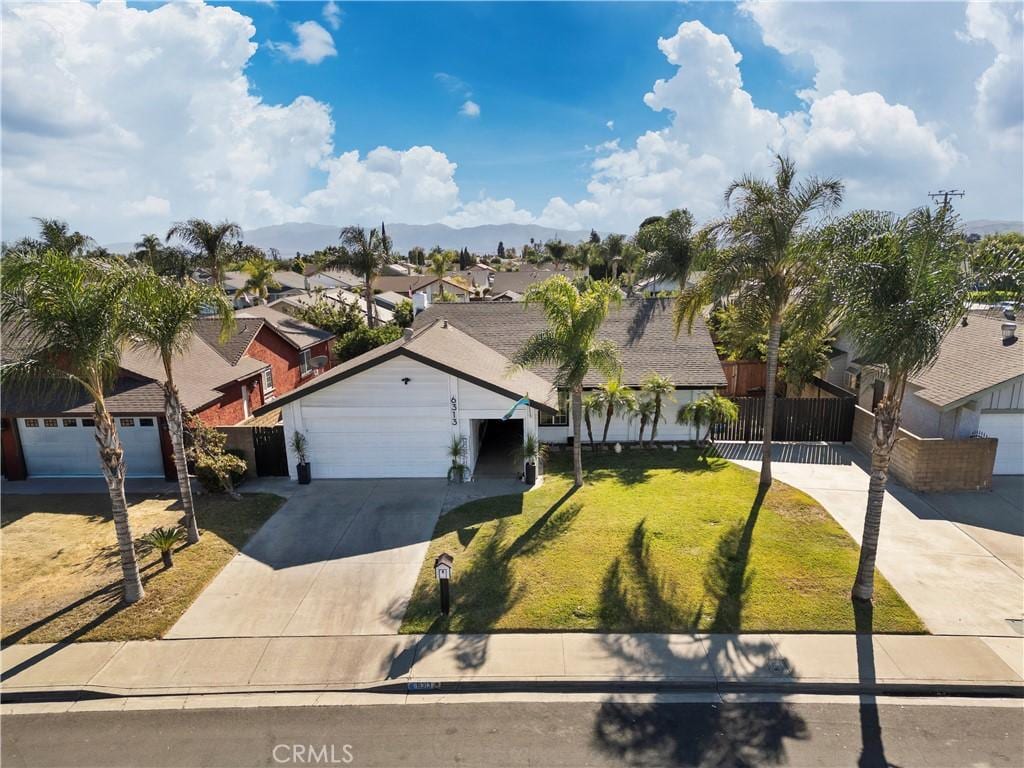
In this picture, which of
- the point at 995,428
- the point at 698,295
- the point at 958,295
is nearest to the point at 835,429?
the point at 995,428

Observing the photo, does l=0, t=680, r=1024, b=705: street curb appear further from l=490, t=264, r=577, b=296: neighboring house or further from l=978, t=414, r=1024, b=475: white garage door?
l=490, t=264, r=577, b=296: neighboring house

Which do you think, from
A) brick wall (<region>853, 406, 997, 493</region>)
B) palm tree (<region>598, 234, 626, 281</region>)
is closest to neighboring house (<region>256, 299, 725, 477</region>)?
brick wall (<region>853, 406, 997, 493</region>)

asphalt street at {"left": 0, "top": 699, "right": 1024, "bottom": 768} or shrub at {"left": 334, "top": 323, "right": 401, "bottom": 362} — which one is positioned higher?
shrub at {"left": 334, "top": 323, "right": 401, "bottom": 362}

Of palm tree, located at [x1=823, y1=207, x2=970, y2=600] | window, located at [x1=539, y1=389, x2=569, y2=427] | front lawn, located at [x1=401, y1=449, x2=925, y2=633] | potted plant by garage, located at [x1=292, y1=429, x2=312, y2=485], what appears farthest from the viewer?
window, located at [x1=539, y1=389, x2=569, y2=427]

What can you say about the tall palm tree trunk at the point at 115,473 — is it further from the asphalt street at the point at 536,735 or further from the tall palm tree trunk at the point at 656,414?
the tall palm tree trunk at the point at 656,414

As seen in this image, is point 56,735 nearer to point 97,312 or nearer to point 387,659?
point 387,659

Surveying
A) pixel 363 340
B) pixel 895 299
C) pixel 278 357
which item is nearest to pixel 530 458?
pixel 895 299

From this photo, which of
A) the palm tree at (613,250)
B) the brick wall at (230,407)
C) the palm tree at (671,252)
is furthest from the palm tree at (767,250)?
the palm tree at (613,250)
